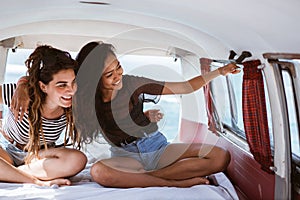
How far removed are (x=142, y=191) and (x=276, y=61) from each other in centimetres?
85

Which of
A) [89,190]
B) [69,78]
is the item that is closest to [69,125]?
[69,78]

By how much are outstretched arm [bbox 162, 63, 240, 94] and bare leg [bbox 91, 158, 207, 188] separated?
465 mm

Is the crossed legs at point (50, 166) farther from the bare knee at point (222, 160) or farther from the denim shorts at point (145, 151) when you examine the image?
the bare knee at point (222, 160)

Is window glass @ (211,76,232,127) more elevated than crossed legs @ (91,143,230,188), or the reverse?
window glass @ (211,76,232,127)

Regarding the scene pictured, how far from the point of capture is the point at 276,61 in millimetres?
1597

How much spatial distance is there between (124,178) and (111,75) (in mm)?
568

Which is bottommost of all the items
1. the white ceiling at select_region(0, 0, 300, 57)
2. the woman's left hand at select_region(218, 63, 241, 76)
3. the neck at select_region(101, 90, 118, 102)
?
the neck at select_region(101, 90, 118, 102)

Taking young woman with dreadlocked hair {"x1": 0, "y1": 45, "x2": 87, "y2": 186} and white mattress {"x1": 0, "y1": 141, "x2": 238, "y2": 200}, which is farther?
young woman with dreadlocked hair {"x1": 0, "y1": 45, "x2": 87, "y2": 186}

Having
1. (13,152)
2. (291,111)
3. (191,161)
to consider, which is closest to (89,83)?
(13,152)

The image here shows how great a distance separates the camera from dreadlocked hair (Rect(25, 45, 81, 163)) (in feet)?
6.88

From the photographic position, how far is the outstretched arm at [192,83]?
2.11 metres

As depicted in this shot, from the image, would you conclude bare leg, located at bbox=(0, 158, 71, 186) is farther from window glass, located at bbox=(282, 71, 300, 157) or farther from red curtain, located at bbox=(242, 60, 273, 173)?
window glass, located at bbox=(282, 71, 300, 157)

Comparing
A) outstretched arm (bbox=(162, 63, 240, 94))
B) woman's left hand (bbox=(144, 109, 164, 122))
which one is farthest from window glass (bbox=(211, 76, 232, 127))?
woman's left hand (bbox=(144, 109, 164, 122))

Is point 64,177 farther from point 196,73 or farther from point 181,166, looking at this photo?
point 196,73
